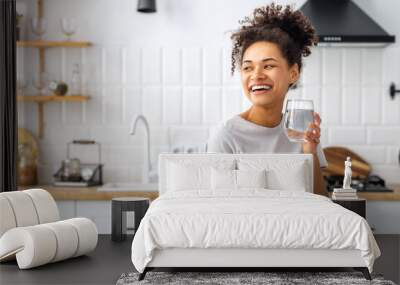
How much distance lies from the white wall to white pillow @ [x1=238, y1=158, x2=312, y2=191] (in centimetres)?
109

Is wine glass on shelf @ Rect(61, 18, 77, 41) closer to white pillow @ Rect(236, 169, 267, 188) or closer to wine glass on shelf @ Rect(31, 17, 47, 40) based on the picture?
wine glass on shelf @ Rect(31, 17, 47, 40)

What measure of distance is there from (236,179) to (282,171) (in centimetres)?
36

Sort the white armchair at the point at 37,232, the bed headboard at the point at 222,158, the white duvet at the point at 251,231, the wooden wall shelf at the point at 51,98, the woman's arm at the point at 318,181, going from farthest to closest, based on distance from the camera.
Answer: the wooden wall shelf at the point at 51,98, the woman's arm at the point at 318,181, the bed headboard at the point at 222,158, the white armchair at the point at 37,232, the white duvet at the point at 251,231

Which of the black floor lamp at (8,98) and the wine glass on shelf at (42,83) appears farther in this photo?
the wine glass on shelf at (42,83)

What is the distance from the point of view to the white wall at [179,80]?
20.7ft

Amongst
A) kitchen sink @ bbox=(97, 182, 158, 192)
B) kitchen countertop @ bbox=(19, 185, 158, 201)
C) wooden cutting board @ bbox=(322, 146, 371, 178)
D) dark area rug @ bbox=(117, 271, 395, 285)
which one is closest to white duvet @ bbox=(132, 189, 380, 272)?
dark area rug @ bbox=(117, 271, 395, 285)

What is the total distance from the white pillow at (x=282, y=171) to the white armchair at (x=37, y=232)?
1.28 m

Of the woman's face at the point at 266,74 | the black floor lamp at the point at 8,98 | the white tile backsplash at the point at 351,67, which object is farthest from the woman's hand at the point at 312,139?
the black floor lamp at the point at 8,98

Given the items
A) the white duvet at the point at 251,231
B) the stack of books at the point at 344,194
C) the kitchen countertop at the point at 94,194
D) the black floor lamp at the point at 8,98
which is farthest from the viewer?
the kitchen countertop at the point at 94,194

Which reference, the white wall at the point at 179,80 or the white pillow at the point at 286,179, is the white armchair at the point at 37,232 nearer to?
the white pillow at the point at 286,179

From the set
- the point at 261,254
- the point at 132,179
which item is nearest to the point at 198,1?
the point at 132,179

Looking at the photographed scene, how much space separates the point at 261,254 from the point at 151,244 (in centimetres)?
63

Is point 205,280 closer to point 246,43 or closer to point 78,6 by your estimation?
point 246,43

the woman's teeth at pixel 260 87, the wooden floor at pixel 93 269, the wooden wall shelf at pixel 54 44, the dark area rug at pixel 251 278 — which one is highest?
the wooden wall shelf at pixel 54 44
